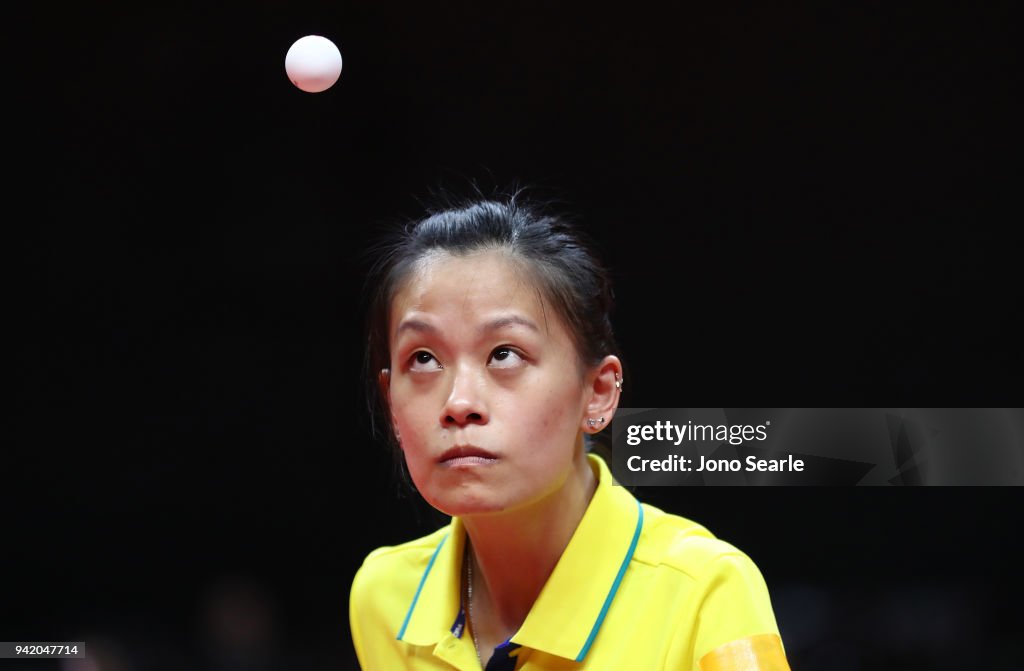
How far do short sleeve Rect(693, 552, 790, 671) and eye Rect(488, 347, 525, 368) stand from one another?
29 cm

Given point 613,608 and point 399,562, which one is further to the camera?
point 399,562

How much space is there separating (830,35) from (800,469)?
2.21 ft

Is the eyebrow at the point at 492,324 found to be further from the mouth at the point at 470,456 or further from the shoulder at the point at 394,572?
the shoulder at the point at 394,572

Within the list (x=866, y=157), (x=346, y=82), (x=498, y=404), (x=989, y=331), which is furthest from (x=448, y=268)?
(x=989, y=331)

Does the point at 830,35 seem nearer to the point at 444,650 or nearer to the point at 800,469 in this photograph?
the point at 800,469

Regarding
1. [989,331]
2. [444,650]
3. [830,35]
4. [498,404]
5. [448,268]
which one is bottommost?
[444,650]

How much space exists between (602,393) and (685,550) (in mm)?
194

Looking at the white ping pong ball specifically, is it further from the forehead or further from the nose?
the nose

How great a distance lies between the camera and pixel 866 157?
6.93 ft

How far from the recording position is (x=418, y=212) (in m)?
2.21

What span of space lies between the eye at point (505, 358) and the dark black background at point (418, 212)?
30.6 inches

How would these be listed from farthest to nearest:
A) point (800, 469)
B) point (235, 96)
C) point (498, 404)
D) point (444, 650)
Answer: point (235, 96) → point (800, 469) → point (444, 650) → point (498, 404)

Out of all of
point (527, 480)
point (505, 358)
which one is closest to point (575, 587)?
point (527, 480)

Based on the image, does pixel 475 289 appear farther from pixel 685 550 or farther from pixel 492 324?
A: pixel 685 550
